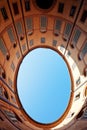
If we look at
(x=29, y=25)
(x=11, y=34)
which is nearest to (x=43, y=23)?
(x=29, y=25)

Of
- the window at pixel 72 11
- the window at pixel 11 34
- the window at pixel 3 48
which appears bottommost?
the window at pixel 3 48

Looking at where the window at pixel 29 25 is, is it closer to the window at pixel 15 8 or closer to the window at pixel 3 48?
the window at pixel 15 8

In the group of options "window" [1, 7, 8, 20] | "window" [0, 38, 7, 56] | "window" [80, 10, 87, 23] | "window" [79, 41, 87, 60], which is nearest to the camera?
"window" [1, 7, 8, 20]

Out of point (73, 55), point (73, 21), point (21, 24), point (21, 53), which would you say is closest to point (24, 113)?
point (21, 53)

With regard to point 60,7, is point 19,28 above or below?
below

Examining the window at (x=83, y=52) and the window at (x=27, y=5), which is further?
the window at (x=83, y=52)

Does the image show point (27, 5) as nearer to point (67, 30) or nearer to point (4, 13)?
point (4, 13)

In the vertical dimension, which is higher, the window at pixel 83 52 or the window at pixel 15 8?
the window at pixel 15 8

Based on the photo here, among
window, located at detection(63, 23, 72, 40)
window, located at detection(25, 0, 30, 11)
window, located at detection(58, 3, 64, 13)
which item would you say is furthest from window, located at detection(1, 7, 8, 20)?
window, located at detection(63, 23, 72, 40)

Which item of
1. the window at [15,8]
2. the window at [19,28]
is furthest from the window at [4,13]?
the window at [19,28]

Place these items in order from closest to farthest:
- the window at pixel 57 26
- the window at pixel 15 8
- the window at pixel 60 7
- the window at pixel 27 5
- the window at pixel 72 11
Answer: the window at pixel 72 11 < the window at pixel 15 8 < the window at pixel 60 7 < the window at pixel 27 5 < the window at pixel 57 26

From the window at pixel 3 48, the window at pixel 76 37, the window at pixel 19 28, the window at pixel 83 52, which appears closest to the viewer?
the window at pixel 3 48

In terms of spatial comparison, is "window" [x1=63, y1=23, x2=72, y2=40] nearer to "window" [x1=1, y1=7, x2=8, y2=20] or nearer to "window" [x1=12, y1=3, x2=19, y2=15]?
"window" [x1=12, y1=3, x2=19, y2=15]

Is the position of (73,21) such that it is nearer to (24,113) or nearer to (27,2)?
(27,2)
